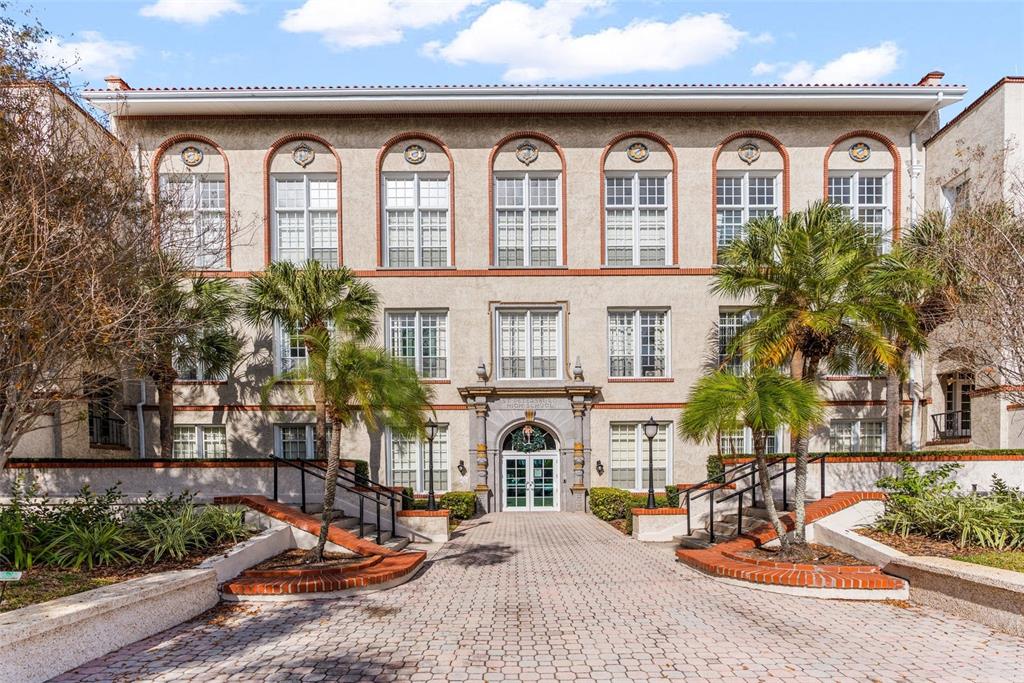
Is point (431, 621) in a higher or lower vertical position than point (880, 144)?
lower

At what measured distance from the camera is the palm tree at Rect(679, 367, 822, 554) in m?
8.73

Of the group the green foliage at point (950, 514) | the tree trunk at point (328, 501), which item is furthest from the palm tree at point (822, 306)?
the tree trunk at point (328, 501)

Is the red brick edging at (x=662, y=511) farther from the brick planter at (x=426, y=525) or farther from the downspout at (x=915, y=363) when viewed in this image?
the downspout at (x=915, y=363)

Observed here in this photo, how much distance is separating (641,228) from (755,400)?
1176cm

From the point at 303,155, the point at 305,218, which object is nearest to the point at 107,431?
the point at 305,218

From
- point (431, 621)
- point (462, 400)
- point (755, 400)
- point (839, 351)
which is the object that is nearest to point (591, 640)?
point (431, 621)

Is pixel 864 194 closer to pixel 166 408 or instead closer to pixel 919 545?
pixel 919 545

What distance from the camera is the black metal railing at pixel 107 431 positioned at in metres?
17.8

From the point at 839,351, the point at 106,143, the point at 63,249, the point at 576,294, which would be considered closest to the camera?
the point at 63,249

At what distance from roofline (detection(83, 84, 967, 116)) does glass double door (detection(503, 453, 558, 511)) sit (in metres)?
10.5

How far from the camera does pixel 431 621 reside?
741 cm

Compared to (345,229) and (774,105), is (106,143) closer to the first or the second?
(345,229)

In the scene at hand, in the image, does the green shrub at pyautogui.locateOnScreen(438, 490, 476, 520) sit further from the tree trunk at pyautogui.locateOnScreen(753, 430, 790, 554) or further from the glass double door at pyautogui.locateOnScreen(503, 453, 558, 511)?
the tree trunk at pyautogui.locateOnScreen(753, 430, 790, 554)

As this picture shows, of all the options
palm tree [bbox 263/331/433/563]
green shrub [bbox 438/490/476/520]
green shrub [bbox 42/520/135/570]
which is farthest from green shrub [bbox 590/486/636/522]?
green shrub [bbox 42/520/135/570]
